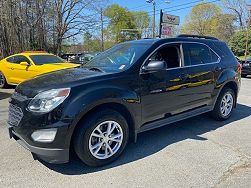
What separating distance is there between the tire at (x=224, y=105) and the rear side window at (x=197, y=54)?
0.77m

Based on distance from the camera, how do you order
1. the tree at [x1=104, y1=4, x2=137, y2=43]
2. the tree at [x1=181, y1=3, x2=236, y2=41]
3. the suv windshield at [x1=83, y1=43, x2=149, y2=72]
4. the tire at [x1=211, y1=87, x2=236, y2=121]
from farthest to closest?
the tree at [x1=104, y1=4, x2=137, y2=43] < the tree at [x1=181, y1=3, x2=236, y2=41] < the tire at [x1=211, y1=87, x2=236, y2=121] < the suv windshield at [x1=83, y1=43, x2=149, y2=72]

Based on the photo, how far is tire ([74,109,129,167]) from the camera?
3498 mm

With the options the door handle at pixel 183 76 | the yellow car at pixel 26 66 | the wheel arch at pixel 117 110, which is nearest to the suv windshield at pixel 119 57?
the wheel arch at pixel 117 110

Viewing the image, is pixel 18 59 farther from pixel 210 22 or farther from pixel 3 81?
pixel 210 22

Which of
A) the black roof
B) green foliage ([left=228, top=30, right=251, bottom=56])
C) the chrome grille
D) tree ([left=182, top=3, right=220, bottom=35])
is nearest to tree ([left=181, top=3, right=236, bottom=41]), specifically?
tree ([left=182, top=3, right=220, bottom=35])

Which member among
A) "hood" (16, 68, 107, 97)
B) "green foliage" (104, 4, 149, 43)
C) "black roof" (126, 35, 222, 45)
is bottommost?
"hood" (16, 68, 107, 97)

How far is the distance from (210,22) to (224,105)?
63.5m

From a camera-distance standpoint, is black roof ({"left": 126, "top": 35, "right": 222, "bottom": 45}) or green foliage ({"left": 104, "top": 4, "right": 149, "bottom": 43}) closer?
black roof ({"left": 126, "top": 35, "right": 222, "bottom": 45})

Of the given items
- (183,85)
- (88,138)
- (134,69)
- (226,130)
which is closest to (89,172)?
(88,138)

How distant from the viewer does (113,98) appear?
371 centimetres

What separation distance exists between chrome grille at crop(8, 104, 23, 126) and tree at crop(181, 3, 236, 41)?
209 feet

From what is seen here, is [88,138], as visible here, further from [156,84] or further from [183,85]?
[183,85]

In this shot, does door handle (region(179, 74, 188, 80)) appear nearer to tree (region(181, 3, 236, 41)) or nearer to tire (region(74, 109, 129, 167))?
tire (region(74, 109, 129, 167))

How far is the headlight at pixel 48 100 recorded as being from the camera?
335 cm
